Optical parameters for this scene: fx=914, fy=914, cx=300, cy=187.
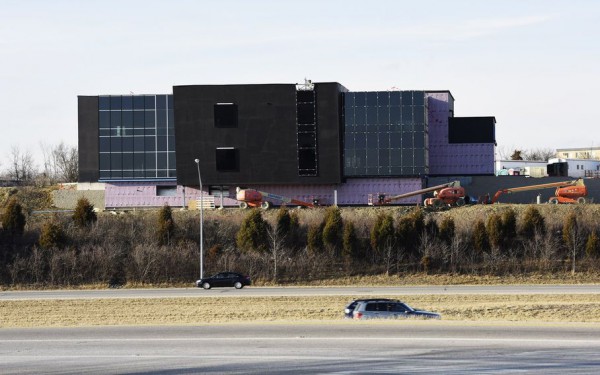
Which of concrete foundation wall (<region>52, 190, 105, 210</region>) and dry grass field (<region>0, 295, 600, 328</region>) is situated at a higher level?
concrete foundation wall (<region>52, 190, 105, 210</region>)

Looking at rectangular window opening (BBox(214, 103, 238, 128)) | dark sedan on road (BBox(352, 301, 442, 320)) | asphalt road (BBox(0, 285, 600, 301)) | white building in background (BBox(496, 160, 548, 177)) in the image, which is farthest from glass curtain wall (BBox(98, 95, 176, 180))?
dark sedan on road (BBox(352, 301, 442, 320))

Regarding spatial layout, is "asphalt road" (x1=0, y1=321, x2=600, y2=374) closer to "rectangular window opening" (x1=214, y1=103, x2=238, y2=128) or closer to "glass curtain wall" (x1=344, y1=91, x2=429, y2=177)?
"rectangular window opening" (x1=214, y1=103, x2=238, y2=128)

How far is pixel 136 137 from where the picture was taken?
8288cm

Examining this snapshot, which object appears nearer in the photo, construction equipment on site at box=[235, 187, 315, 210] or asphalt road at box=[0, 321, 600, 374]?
asphalt road at box=[0, 321, 600, 374]

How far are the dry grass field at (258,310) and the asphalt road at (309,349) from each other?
430cm

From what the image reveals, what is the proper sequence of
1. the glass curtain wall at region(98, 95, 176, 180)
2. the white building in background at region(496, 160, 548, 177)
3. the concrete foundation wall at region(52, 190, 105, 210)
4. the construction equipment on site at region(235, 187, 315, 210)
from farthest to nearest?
1. the white building in background at region(496, 160, 548, 177)
2. the concrete foundation wall at region(52, 190, 105, 210)
3. the glass curtain wall at region(98, 95, 176, 180)
4. the construction equipment on site at region(235, 187, 315, 210)

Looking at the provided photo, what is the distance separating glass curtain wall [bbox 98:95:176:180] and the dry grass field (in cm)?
3496

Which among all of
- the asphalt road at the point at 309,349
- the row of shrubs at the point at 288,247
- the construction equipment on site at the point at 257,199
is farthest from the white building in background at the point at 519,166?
the asphalt road at the point at 309,349

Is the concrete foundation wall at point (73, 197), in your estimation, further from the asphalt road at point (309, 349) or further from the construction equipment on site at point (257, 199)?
the asphalt road at point (309, 349)

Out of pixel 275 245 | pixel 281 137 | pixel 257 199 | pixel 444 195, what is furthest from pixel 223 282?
pixel 444 195

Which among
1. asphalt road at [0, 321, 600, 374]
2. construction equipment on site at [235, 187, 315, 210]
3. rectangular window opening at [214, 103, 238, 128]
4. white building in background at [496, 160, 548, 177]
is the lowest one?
asphalt road at [0, 321, 600, 374]

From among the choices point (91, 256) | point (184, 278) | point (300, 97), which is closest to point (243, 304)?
point (184, 278)

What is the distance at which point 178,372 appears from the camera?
2352 centimetres

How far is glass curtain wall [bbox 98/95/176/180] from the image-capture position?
82875 mm
